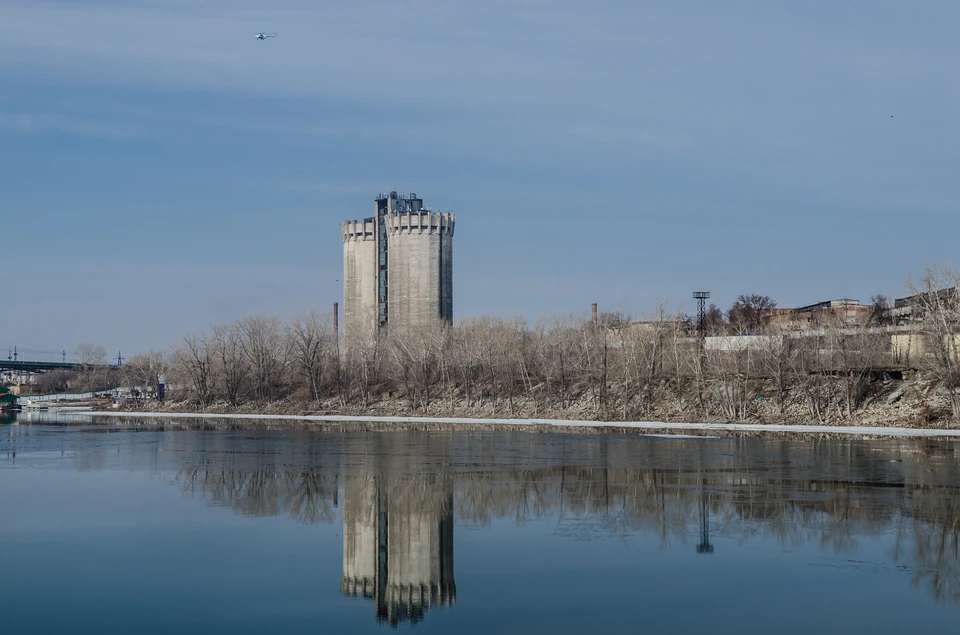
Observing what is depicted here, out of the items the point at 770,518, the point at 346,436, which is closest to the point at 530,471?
the point at 770,518

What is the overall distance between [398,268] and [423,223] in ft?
21.3

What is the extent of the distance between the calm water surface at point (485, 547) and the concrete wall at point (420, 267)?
94923 mm

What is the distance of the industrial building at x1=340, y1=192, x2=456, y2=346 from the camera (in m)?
127

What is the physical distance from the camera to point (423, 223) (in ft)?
422

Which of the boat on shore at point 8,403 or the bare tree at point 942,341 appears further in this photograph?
the boat on shore at point 8,403

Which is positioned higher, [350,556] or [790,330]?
[790,330]

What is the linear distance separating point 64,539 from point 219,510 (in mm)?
4093

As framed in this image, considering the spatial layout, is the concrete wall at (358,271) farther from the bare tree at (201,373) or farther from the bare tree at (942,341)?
the bare tree at (942,341)

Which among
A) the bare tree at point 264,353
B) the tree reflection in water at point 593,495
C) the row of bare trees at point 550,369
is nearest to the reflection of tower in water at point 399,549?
the tree reflection in water at point 593,495

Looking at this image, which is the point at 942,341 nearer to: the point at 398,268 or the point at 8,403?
the point at 398,268

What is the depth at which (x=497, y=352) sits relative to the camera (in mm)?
88438

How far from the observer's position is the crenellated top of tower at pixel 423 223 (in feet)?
422

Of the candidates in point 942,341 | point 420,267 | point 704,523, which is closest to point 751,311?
point 420,267

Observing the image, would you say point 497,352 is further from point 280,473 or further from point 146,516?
point 146,516
